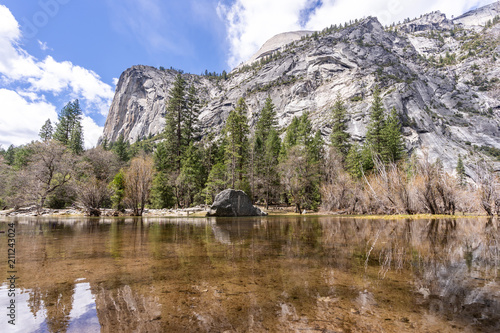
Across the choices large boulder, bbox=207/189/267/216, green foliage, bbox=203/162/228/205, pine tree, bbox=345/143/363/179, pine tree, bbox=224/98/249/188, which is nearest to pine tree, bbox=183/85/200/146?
pine tree, bbox=224/98/249/188

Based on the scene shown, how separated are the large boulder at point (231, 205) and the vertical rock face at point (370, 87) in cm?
4305

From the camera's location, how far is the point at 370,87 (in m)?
74.2

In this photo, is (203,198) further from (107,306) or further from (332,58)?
(332,58)

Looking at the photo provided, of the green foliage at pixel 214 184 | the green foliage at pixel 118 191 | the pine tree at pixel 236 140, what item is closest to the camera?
the green foliage at pixel 118 191

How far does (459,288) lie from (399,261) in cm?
139

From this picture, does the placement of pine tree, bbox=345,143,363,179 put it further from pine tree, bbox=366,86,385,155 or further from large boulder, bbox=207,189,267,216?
large boulder, bbox=207,189,267,216

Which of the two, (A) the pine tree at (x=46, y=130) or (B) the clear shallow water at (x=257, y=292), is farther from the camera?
(A) the pine tree at (x=46, y=130)

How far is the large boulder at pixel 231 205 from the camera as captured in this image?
71.2 ft

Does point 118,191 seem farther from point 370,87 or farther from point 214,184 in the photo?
point 370,87

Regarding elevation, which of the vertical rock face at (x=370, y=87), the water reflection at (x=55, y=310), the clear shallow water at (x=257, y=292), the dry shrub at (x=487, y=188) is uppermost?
the vertical rock face at (x=370, y=87)

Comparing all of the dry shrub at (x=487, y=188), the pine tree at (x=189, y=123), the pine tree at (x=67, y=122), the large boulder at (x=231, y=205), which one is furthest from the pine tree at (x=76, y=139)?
the dry shrub at (x=487, y=188)

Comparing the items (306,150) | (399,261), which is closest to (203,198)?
(306,150)

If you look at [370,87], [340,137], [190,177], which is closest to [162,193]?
[190,177]

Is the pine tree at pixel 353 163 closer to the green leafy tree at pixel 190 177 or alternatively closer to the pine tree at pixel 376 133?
the pine tree at pixel 376 133
